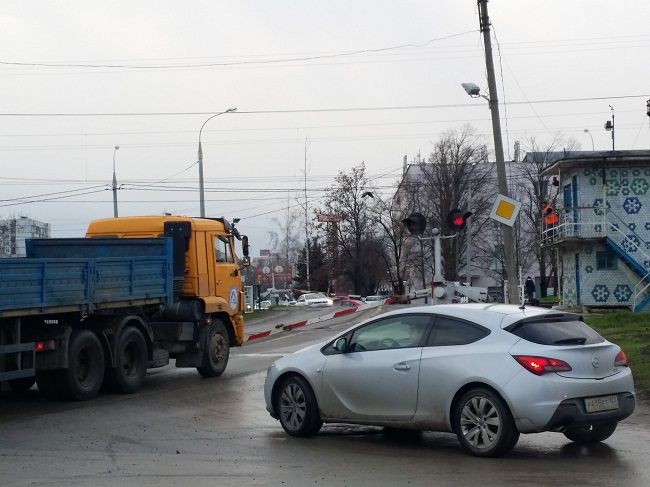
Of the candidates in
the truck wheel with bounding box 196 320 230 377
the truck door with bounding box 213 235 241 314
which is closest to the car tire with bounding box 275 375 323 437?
the truck wheel with bounding box 196 320 230 377

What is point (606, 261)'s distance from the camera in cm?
4153

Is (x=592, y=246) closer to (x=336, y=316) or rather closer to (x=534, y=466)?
(x=336, y=316)

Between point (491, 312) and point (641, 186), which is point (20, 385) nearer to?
point (491, 312)

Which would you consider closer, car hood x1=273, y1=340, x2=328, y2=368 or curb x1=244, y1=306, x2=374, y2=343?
car hood x1=273, y1=340, x2=328, y2=368

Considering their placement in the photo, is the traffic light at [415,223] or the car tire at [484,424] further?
the traffic light at [415,223]

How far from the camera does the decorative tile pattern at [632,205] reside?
136 feet

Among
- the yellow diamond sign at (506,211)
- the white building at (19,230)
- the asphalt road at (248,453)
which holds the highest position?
the white building at (19,230)

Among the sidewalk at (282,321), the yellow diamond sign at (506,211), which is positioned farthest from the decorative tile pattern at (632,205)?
the yellow diamond sign at (506,211)

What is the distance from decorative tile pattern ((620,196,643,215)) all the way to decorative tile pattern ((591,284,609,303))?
138 inches

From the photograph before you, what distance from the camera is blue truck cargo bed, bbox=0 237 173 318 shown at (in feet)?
40.1

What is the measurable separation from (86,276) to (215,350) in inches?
174

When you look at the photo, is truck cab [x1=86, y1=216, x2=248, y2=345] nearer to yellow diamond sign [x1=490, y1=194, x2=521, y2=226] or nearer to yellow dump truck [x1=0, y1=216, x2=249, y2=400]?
yellow dump truck [x1=0, y1=216, x2=249, y2=400]

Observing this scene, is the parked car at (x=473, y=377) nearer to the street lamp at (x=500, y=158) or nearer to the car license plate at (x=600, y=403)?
the car license plate at (x=600, y=403)

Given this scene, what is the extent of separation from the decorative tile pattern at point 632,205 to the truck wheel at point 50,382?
1291 inches
